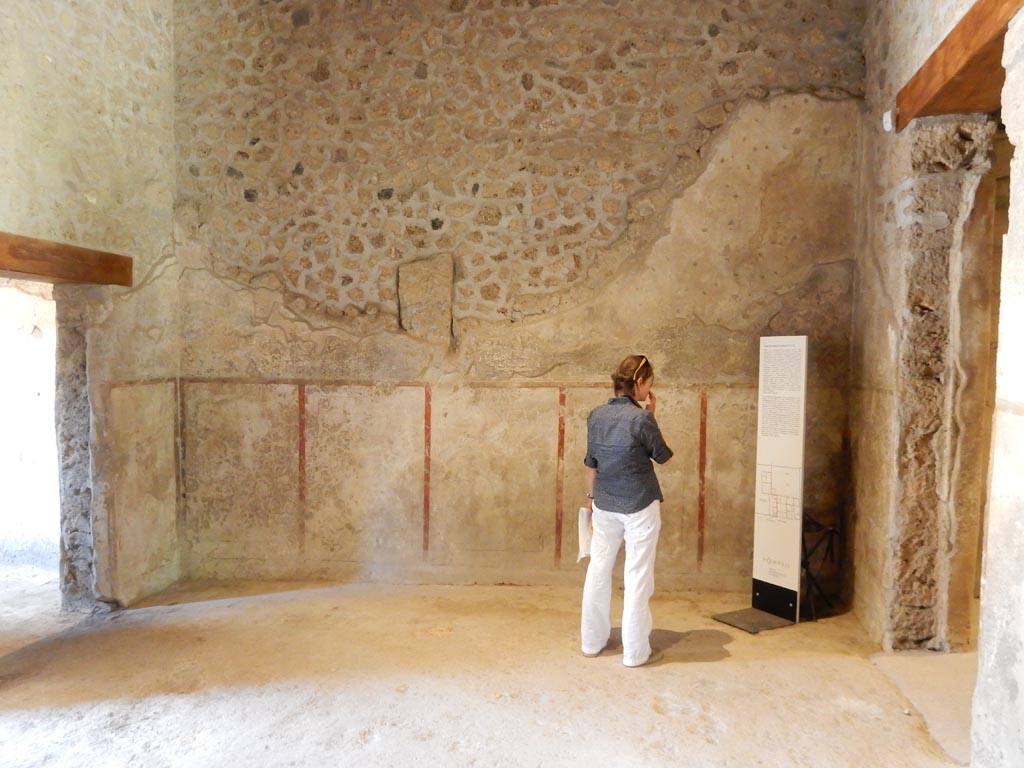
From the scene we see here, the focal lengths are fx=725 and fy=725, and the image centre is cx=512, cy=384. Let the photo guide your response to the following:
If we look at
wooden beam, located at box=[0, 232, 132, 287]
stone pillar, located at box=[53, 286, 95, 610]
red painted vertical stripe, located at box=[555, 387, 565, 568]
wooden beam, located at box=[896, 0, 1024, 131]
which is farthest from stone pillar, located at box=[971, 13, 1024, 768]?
stone pillar, located at box=[53, 286, 95, 610]

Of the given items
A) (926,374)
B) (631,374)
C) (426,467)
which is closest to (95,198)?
(426,467)

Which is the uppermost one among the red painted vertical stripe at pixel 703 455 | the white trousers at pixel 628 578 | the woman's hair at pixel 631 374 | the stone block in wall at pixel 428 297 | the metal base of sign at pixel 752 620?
the stone block in wall at pixel 428 297

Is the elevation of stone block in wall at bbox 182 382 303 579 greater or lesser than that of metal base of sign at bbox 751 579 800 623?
greater

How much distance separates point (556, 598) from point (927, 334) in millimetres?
2468

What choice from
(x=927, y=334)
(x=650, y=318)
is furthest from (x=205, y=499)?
(x=927, y=334)

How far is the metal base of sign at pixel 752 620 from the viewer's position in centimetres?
390

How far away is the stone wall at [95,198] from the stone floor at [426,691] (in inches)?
25.4

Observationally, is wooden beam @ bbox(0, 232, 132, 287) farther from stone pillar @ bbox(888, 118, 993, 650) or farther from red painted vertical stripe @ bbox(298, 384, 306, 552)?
stone pillar @ bbox(888, 118, 993, 650)

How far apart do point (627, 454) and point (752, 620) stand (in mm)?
1458

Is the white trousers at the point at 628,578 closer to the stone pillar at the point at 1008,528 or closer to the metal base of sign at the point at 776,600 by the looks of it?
the metal base of sign at the point at 776,600

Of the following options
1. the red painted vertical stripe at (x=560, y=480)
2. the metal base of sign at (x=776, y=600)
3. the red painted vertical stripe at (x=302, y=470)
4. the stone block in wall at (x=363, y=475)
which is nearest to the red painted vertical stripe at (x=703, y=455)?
the metal base of sign at (x=776, y=600)

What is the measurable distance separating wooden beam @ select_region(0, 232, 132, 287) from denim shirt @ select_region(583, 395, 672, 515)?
275 centimetres

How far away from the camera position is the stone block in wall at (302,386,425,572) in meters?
4.61

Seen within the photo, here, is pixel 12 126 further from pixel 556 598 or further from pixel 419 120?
pixel 556 598
